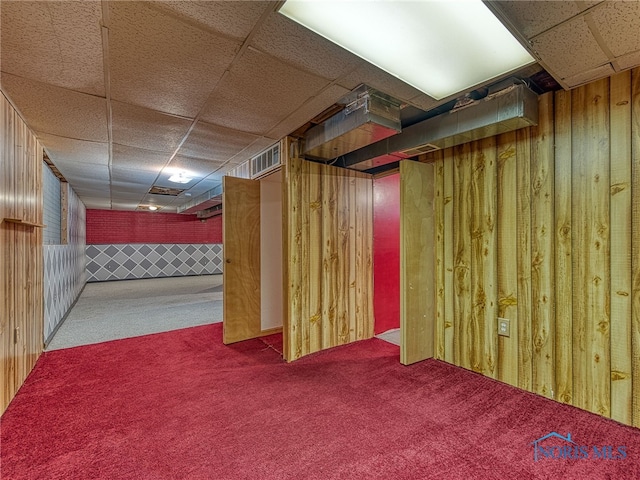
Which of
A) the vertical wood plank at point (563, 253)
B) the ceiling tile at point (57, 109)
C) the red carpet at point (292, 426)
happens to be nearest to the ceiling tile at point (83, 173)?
the ceiling tile at point (57, 109)

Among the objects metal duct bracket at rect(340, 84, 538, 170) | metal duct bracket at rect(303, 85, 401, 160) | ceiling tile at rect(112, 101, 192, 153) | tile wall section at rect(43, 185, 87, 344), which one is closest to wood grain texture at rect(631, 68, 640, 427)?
metal duct bracket at rect(340, 84, 538, 170)

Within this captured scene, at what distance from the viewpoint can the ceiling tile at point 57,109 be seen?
6.45 feet

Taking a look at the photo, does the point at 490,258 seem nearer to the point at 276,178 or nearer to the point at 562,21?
the point at 562,21

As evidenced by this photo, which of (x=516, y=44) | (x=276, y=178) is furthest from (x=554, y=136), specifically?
(x=276, y=178)

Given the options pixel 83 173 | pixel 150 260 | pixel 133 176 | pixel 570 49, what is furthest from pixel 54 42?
pixel 150 260

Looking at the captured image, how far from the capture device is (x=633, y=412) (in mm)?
1808

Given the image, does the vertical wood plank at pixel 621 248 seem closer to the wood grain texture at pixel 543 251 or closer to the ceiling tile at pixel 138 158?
the wood grain texture at pixel 543 251

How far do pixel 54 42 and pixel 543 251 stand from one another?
3.24 metres

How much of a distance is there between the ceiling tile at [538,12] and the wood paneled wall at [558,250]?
0.92 m

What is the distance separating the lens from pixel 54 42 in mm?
1520

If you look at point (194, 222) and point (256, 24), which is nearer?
point (256, 24)

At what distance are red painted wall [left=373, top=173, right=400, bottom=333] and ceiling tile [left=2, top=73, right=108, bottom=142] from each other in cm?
282

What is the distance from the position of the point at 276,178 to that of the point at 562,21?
9.65 feet

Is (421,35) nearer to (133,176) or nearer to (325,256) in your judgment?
(325,256)
